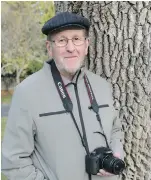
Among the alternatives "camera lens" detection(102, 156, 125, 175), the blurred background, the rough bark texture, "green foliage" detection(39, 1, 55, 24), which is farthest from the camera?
"green foliage" detection(39, 1, 55, 24)

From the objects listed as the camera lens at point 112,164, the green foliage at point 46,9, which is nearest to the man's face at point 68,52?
the camera lens at point 112,164

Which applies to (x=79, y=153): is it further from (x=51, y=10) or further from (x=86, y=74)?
(x=51, y=10)

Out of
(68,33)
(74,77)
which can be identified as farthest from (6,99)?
(68,33)

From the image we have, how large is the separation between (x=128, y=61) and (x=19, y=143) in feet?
3.60

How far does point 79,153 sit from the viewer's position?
2.30m

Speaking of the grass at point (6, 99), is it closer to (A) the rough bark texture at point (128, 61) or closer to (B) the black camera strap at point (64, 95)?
(A) the rough bark texture at point (128, 61)

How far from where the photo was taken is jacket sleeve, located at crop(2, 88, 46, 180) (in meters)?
2.20

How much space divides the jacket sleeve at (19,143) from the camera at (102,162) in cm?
32

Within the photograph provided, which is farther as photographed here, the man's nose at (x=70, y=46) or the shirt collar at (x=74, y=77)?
the shirt collar at (x=74, y=77)

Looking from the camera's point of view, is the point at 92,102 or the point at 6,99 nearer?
the point at 92,102

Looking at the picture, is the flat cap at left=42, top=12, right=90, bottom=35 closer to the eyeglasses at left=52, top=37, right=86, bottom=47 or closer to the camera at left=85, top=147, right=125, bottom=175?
the eyeglasses at left=52, top=37, right=86, bottom=47

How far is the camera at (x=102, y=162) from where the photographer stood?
7.41 ft

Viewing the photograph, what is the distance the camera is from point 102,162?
2303 millimetres

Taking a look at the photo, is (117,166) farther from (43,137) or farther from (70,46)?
(70,46)
